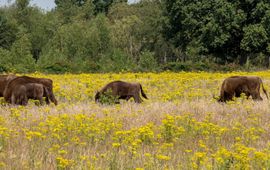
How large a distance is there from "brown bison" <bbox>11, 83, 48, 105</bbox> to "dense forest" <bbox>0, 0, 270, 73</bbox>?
1785 cm

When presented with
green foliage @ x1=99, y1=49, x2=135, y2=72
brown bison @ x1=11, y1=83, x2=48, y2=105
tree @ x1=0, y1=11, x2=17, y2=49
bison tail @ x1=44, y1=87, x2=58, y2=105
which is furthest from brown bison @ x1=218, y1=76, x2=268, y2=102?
tree @ x1=0, y1=11, x2=17, y2=49

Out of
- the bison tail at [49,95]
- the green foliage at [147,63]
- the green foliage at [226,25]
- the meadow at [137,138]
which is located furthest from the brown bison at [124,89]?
the green foliage at [226,25]

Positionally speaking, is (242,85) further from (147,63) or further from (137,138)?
(147,63)

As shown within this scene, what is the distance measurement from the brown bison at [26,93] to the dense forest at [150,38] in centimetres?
1785

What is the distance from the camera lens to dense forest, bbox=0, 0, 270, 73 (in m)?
36.0

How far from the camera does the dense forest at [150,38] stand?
118 ft

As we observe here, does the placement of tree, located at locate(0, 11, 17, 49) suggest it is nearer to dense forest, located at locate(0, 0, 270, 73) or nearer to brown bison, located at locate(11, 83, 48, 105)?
dense forest, located at locate(0, 0, 270, 73)

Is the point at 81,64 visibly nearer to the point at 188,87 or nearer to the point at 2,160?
the point at 188,87

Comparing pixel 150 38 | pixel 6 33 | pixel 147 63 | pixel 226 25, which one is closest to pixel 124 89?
pixel 147 63

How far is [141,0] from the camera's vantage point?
86.1 metres

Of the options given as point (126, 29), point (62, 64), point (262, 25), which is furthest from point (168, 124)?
point (126, 29)

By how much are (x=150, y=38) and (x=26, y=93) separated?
203ft

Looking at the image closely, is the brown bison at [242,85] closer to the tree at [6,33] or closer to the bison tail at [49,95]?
the bison tail at [49,95]

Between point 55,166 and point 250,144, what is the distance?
4.04 m
